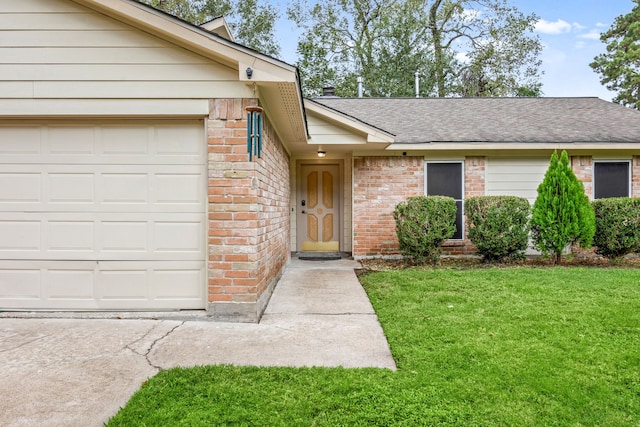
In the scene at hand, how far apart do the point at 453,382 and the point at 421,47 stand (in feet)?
67.3

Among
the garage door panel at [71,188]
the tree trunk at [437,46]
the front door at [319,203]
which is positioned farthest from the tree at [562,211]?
the tree trunk at [437,46]

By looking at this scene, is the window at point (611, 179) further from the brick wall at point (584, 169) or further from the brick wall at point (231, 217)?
the brick wall at point (231, 217)

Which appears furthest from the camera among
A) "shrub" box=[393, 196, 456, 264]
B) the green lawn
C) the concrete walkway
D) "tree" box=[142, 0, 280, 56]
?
"tree" box=[142, 0, 280, 56]

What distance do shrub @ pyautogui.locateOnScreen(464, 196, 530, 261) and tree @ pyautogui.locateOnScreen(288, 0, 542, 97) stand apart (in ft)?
44.4

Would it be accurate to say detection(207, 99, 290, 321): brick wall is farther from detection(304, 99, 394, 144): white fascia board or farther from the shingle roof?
the shingle roof

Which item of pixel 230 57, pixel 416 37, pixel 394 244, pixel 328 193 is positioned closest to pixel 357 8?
pixel 416 37

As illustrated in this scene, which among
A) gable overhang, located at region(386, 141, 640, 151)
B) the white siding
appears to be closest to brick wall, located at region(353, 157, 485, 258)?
gable overhang, located at region(386, 141, 640, 151)

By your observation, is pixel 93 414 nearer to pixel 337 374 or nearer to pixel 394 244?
pixel 337 374

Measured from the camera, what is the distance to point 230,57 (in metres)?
3.71

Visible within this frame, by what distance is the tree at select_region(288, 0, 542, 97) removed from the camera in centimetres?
1975

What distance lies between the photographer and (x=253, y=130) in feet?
12.5

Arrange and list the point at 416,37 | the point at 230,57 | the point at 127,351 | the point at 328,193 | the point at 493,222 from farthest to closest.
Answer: the point at 416,37 → the point at 328,193 → the point at 493,222 → the point at 230,57 → the point at 127,351

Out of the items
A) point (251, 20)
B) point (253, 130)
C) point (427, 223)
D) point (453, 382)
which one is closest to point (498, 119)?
point (427, 223)

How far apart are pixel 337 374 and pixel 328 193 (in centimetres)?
723
